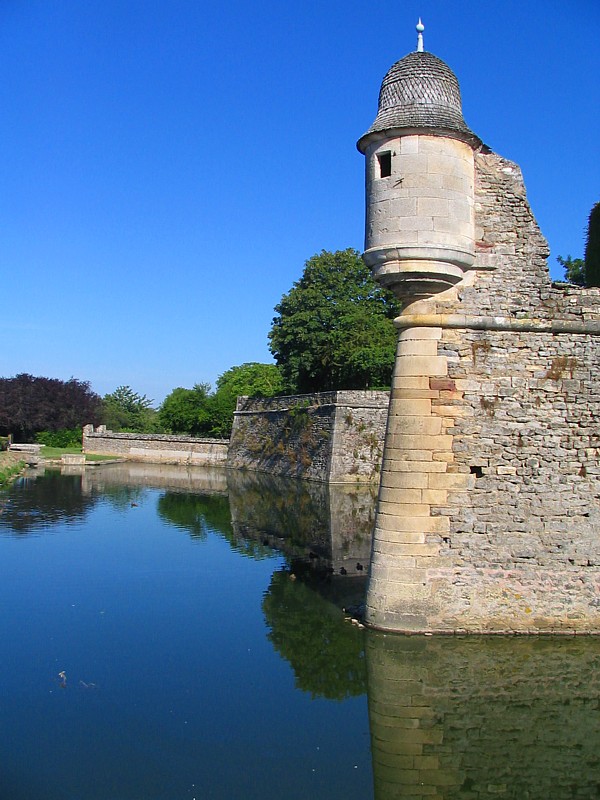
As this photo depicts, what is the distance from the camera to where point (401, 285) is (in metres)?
10.7

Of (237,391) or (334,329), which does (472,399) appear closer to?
(334,329)

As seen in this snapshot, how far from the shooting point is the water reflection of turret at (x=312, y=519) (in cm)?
1722

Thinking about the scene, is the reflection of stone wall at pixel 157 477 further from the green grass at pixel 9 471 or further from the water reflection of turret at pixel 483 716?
the water reflection of turret at pixel 483 716

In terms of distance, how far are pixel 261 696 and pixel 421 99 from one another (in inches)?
312

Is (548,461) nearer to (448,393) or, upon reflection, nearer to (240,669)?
(448,393)

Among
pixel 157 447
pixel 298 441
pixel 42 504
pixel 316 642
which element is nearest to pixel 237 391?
pixel 157 447

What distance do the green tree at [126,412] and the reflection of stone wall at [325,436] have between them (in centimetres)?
3248

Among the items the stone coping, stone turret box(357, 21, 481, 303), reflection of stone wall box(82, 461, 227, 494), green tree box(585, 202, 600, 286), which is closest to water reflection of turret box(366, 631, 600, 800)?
the stone coping

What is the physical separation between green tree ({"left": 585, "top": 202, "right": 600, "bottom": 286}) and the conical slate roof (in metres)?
5.80

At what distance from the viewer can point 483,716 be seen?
827 cm

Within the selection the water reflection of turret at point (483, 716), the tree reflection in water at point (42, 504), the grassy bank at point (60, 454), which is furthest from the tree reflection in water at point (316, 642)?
the grassy bank at point (60, 454)

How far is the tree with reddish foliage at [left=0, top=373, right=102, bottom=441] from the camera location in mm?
58969

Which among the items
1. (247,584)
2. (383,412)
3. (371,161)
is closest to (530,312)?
(371,161)

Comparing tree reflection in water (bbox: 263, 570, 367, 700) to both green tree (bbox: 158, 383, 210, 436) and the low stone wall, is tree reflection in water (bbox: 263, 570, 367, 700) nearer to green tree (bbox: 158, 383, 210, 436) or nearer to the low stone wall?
the low stone wall
